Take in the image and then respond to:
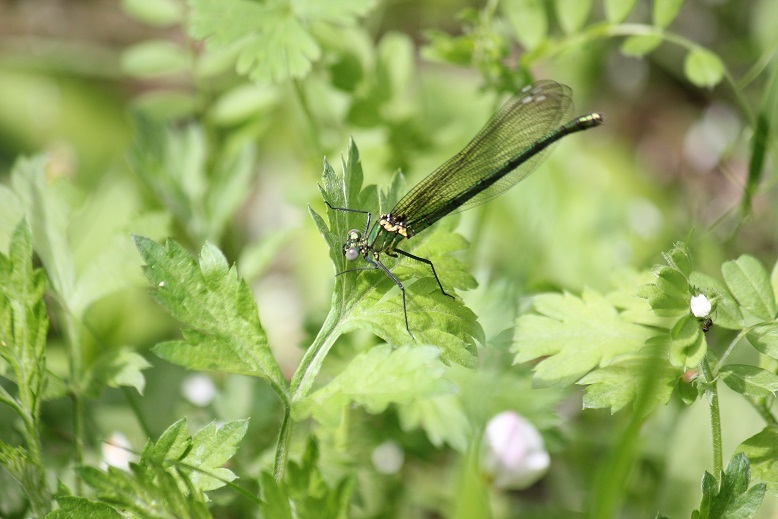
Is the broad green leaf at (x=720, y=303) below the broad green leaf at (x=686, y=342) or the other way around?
the other way around

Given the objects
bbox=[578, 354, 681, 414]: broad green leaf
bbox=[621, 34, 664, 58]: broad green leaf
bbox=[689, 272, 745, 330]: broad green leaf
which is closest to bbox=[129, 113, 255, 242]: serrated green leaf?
bbox=[621, 34, 664, 58]: broad green leaf

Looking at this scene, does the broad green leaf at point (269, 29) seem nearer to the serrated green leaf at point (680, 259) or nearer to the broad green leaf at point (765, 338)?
the serrated green leaf at point (680, 259)

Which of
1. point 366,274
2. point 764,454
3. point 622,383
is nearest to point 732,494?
point 764,454

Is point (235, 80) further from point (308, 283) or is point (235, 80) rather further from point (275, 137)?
point (308, 283)

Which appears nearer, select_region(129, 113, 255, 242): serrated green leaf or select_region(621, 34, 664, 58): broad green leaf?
select_region(621, 34, 664, 58): broad green leaf

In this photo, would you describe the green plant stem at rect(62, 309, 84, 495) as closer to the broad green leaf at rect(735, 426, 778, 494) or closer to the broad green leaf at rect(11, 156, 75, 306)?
the broad green leaf at rect(11, 156, 75, 306)

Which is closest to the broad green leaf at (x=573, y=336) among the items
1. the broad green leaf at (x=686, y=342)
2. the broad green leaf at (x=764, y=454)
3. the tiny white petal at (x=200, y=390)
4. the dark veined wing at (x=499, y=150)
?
the broad green leaf at (x=686, y=342)

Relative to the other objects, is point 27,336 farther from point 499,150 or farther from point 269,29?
point 499,150
